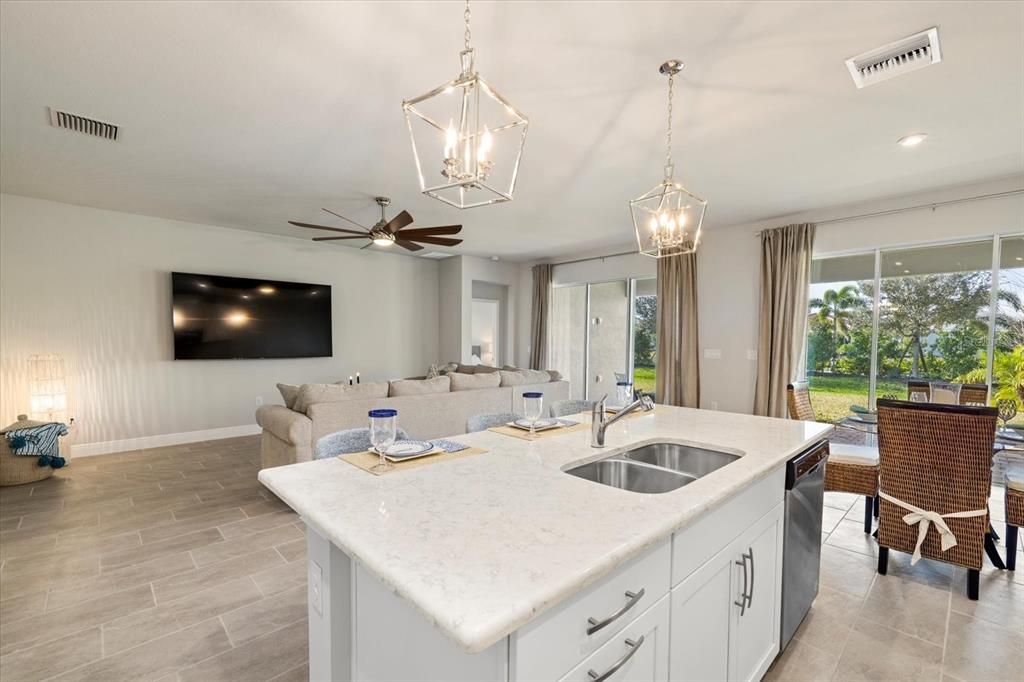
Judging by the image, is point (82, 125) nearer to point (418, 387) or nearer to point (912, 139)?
point (418, 387)

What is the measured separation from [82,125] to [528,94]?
2932mm

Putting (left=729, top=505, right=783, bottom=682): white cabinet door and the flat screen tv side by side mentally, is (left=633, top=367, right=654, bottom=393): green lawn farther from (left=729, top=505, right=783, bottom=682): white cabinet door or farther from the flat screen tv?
(left=729, top=505, right=783, bottom=682): white cabinet door

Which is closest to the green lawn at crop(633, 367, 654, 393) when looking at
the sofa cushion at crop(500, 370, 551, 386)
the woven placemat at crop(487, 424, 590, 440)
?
the sofa cushion at crop(500, 370, 551, 386)

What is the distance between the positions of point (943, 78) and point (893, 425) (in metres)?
1.90

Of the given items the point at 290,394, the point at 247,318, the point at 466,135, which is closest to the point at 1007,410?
the point at 466,135

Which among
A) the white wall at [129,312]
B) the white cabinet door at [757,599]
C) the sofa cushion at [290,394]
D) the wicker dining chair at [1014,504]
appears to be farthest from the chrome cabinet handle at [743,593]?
the white wall at [129,312]

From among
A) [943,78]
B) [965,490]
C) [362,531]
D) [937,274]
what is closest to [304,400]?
[362,531]

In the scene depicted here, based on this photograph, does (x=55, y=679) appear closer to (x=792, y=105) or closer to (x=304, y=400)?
(x=304, y=400)

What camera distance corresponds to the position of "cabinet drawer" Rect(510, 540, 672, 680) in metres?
0.77

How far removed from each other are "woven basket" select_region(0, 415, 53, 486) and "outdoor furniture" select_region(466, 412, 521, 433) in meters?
4.24

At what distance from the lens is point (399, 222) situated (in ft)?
13.2

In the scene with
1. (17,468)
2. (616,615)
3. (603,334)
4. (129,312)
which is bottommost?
(17,468)

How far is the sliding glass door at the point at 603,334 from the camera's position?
6742 mm

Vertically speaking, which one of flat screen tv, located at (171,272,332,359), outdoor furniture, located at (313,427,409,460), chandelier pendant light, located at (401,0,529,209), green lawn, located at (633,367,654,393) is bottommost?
green lawn, located at (633,367,654,393)
